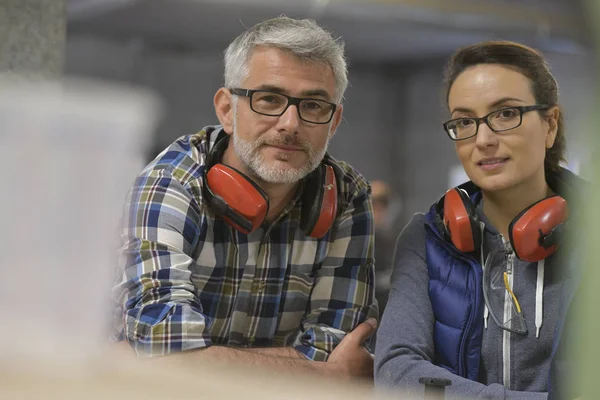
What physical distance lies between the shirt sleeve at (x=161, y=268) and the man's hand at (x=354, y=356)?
373mm

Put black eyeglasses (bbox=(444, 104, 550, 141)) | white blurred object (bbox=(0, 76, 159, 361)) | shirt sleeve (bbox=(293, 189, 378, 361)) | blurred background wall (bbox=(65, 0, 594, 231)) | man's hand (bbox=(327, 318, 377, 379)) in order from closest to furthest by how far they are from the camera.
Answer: white blurred object (bbox=(0, 76, 159, 361)), black eyeglasses (bbox=(444, 104, 550, 141)), man's hand (bbox=(327, 318, 377, 379)), shirt sleeve (bbox=(293, 189, 378, 361)), blurred background wall (bbox=(65, 0, 594, 231))

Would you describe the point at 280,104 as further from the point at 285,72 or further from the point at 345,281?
the point at 345,281

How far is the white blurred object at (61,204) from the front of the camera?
15.4 inches

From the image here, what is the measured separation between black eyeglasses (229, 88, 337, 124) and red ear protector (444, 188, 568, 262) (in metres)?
0.44

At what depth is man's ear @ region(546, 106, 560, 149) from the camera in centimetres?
193

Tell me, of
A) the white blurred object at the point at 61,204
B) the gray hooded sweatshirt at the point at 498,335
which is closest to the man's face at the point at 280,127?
the gray hooded sweatshirt at the point at 498,335

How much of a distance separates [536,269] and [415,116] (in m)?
10.3

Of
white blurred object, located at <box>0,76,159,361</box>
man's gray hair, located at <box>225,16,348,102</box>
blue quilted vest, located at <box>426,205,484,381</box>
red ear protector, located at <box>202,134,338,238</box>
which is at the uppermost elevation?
man's gray hair, located at <box>225,16,348,102</box>

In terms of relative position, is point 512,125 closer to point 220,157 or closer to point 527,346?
point 527,346

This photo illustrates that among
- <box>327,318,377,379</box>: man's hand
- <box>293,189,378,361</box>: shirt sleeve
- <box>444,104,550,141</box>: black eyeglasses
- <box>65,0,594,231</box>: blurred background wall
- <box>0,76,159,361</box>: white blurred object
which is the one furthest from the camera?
<box>65,0,594,231</box>: blurred background wall

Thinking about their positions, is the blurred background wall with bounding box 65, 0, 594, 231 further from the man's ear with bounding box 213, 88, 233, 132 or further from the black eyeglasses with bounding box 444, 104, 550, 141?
the black eyeglasses with bounding box 444, 104, 550, 141

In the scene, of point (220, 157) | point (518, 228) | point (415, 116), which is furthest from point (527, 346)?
point (415, 116)

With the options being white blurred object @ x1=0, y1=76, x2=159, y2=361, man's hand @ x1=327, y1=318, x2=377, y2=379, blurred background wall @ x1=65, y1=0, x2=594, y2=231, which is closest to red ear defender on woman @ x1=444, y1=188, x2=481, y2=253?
man's hand @ x1=327, y1=318, x2=377, y2=379

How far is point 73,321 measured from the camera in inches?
16.1
